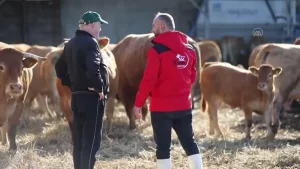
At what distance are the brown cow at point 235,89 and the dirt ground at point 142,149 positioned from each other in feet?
1.48

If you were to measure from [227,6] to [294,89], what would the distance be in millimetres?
13280

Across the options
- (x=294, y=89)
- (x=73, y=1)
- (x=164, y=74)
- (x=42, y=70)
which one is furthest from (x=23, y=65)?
(x=73, y=1)

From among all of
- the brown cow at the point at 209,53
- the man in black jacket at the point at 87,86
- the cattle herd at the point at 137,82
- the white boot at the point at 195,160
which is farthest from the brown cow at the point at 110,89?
the brown cow at the point at 209,53

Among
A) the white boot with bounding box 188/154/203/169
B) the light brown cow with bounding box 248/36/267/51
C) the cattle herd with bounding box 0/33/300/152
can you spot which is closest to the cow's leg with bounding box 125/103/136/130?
the cattle herd with bounding box 0/33/300/152

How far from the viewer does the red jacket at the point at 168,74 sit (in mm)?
6426

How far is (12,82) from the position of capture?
789 centimetres

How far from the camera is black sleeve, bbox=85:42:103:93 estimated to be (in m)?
6.34

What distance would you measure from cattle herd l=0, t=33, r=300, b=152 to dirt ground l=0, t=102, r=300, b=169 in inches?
15.1

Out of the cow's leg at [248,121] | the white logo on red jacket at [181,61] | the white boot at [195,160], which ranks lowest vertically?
the cow's leg at [248,121]

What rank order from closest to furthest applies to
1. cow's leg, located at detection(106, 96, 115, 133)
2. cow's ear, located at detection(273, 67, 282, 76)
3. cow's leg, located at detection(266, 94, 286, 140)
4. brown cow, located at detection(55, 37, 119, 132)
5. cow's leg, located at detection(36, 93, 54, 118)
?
1. brown cow, located at detection(55, 37, 119, 132)
2. cow's ear, located at detection(273, 67, 282, 76)
3. cow's leg, located at detection(266, 94, 286, 140)
4. cow's leg, located at detection(106, 96, 115, 133)
5. cow's leg, located at detection(36, 93, 54, 118)

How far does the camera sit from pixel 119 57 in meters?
12.3

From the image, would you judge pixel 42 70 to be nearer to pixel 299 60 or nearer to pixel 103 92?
pixel 299 60

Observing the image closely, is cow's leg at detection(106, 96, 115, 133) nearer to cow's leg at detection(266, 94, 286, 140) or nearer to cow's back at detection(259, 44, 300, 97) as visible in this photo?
cow's leg at detection(266, 94, 286, 140)

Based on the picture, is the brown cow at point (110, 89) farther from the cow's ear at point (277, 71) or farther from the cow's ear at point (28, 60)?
the cow's ear at point (277, 71)
